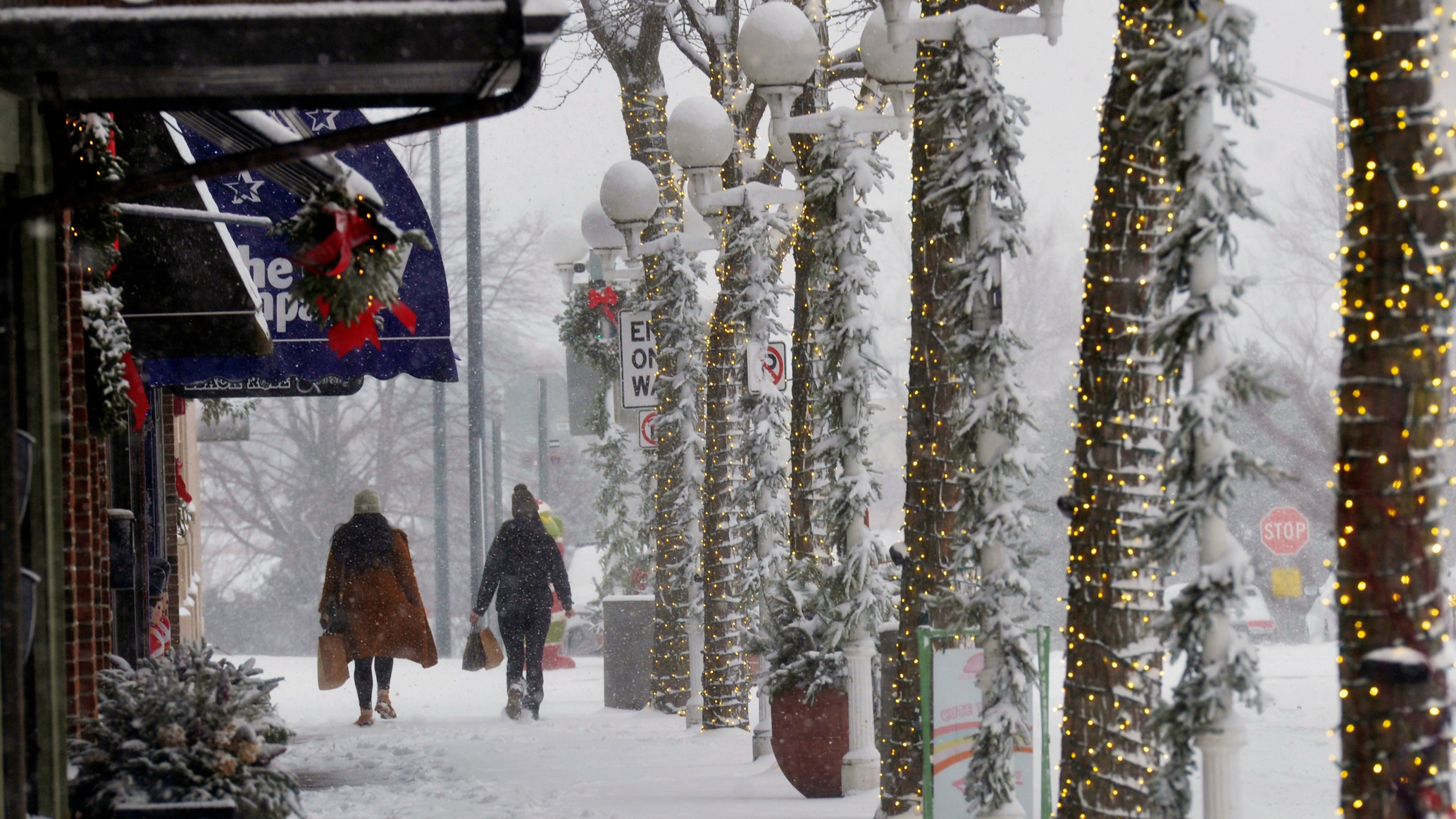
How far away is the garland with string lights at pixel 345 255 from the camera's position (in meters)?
5.40

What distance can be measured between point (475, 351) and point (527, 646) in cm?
1024

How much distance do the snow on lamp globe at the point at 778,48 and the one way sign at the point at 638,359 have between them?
6.77 meters

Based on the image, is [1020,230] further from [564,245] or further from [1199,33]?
[564,245]

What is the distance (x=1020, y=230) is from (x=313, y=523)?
41.6m

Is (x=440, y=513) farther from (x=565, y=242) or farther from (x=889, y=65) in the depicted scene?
(x=889, y=65)

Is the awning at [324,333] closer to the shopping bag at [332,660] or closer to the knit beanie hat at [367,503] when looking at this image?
the knit beanie hat at [367,503]

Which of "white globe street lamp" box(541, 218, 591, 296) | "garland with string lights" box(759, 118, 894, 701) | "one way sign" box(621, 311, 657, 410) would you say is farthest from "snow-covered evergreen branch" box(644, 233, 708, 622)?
"white globe street lamp" box(541, 218, 591, 296)

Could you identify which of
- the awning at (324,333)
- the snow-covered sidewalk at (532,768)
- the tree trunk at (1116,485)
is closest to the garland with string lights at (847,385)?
the snow-covered sidewalk at (532,768)

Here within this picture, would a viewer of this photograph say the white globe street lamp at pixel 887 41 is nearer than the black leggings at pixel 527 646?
Yes

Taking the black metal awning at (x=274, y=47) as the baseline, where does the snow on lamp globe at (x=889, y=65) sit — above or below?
above

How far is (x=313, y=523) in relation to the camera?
46.1 m

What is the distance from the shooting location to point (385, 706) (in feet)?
48.3

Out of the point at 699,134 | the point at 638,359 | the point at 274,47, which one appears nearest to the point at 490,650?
A: the point at 638,359

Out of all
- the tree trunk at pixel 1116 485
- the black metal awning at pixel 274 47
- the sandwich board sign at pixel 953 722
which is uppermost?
the black metal awning at pixel 274 47
